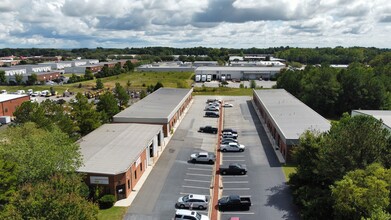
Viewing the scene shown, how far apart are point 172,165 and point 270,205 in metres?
12.4

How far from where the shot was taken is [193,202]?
2608 centimetres

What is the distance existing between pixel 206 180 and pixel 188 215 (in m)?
8.41

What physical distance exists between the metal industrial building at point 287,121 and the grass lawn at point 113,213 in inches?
732

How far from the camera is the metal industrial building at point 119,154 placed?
2717 centimetres

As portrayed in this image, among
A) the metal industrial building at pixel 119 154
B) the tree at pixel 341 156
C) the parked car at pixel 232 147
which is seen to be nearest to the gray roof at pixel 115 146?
the metal industrial building at pixel 119 154

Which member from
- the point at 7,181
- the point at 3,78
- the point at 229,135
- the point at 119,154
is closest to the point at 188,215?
the point at 119,154

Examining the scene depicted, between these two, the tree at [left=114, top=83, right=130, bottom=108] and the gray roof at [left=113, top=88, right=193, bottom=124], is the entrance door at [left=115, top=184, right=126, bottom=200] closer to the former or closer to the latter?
the gray roof at [left=113, top=88, right=193, bottom=124]

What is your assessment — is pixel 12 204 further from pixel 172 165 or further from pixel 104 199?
pixel 172 165

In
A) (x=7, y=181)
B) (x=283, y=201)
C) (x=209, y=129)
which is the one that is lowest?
(x=283, y=201)

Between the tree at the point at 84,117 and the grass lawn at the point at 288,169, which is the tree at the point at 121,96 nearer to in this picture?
the tree at the point at 84,117

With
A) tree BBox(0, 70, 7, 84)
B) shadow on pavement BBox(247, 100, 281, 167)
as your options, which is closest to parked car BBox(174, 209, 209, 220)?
shadow on pavement BBox(247, 100, 281, 167)

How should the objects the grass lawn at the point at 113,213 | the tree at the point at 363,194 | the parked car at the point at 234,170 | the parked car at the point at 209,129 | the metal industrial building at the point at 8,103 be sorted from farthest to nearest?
the metal industrial building at the point at 8,103 → the parked car at the point at 209,129 → the parked car at the point at 234,170 → the grass lawn at the point at 113,213 → the tree at the point at 363,194

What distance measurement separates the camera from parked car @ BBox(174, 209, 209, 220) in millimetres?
23573

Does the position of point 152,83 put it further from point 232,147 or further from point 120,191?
point 120,191
